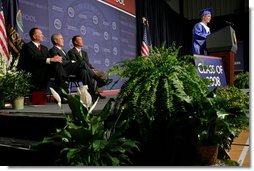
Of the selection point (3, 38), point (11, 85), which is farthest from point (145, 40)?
point (11, 85)

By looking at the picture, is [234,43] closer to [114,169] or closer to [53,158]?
[114,169]

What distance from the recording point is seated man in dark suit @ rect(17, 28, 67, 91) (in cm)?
293

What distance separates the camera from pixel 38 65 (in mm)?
3031

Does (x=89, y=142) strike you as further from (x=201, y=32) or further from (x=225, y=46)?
(x=201, y=32)

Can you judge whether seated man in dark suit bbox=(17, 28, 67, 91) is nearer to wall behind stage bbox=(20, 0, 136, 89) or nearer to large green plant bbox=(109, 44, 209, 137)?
wall behind stage bbox=(20, 0, 136, 89)

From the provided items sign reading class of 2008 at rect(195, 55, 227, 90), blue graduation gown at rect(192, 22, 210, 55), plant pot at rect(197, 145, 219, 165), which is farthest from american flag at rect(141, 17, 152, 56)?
plant pot at rect(197, 145, 219, 165)

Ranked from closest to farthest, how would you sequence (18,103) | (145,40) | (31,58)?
(18,103)
(31,58)
(145,40)

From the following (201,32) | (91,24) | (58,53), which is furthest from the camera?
(91,24)

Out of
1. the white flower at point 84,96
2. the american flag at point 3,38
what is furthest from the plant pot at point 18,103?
the white flower at point 84,96

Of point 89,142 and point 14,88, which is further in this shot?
point 14,88


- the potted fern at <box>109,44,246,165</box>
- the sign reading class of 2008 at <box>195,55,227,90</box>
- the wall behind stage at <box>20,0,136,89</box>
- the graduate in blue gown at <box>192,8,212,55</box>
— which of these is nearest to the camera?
the potted fern at <box>109,44,246,165</box>

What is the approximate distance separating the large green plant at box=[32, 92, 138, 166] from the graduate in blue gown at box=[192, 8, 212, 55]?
5.45ft

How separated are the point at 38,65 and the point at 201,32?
187 centimetres

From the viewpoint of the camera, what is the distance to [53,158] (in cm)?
146
